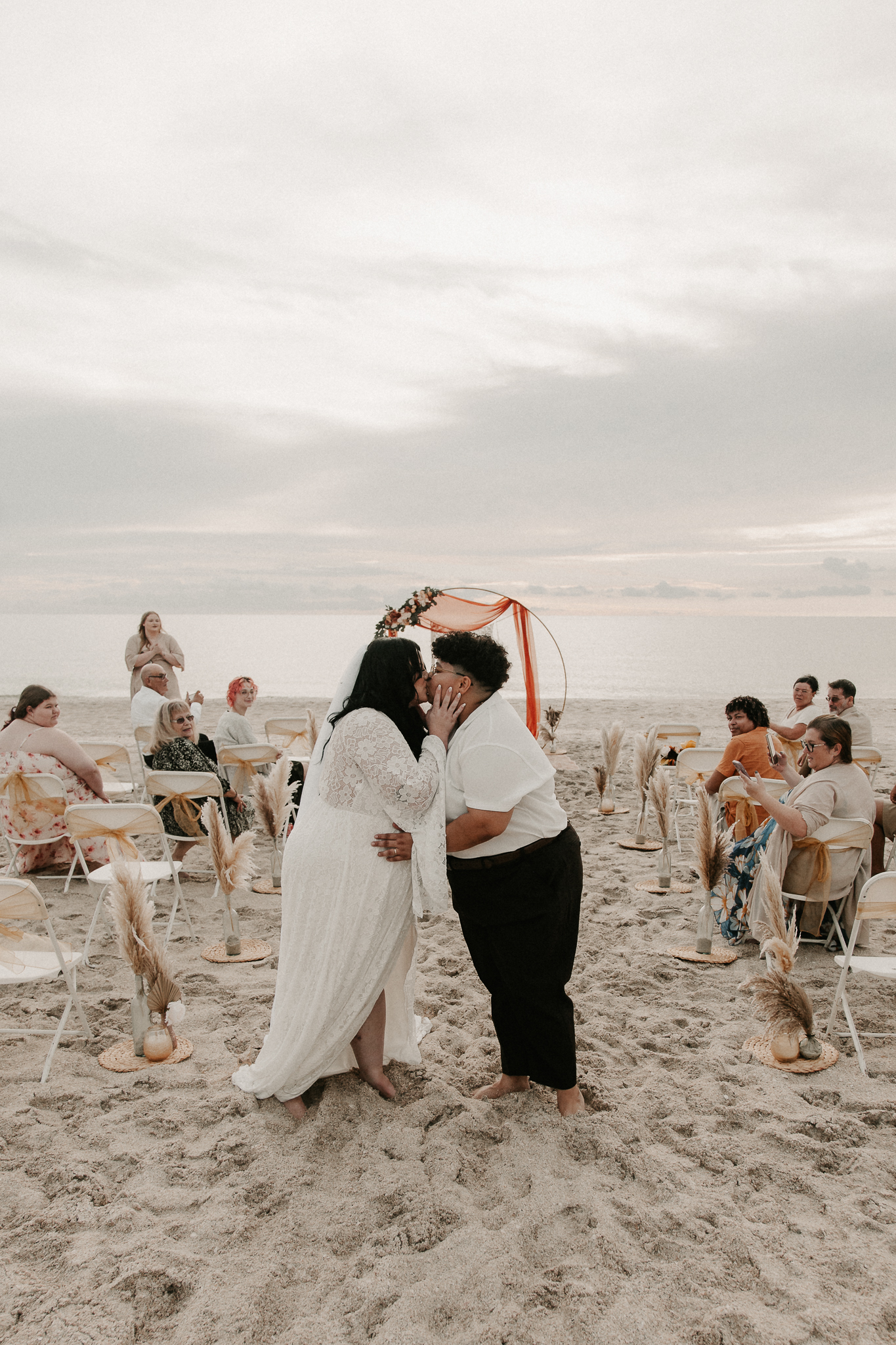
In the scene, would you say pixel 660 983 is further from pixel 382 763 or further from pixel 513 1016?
pixel 382 763

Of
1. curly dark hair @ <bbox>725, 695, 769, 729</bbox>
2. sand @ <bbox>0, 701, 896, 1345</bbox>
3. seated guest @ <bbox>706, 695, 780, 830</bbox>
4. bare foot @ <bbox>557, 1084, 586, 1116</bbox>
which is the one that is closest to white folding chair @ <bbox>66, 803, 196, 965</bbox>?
sand @ <bbox>0, 701, 896, 1345</bbox>

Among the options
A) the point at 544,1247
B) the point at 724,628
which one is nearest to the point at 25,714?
the point at 544,1247

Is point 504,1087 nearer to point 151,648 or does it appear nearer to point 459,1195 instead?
point 459,1195

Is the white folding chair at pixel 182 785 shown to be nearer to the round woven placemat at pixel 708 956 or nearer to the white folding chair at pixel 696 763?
the round woven placemat at pixel 708 956

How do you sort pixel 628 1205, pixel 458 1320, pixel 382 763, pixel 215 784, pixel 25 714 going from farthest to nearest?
pixel 25 714
pixel 215 784
pixel 382 763
pixel 628 1205
pixel 458 1320

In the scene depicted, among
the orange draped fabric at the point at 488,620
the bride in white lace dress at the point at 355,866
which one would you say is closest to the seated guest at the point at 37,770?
the bride in white lace dress at the point at 355,866

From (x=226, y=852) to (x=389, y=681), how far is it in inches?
88.5

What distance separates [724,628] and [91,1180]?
358 ft

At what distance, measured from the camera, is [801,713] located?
7844 millimetres

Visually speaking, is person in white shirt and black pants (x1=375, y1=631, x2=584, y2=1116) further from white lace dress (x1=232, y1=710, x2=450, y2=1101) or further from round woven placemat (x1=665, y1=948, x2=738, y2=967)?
round woven placemat (x1=665, y1=948, x2=738, y2=967)

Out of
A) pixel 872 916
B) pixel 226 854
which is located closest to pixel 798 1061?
pixel 872 916

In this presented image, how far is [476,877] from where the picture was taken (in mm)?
2977

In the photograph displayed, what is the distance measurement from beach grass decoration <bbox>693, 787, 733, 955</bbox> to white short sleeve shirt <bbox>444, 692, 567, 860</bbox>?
76.1 inches

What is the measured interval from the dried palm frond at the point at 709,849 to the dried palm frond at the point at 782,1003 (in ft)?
4.15
